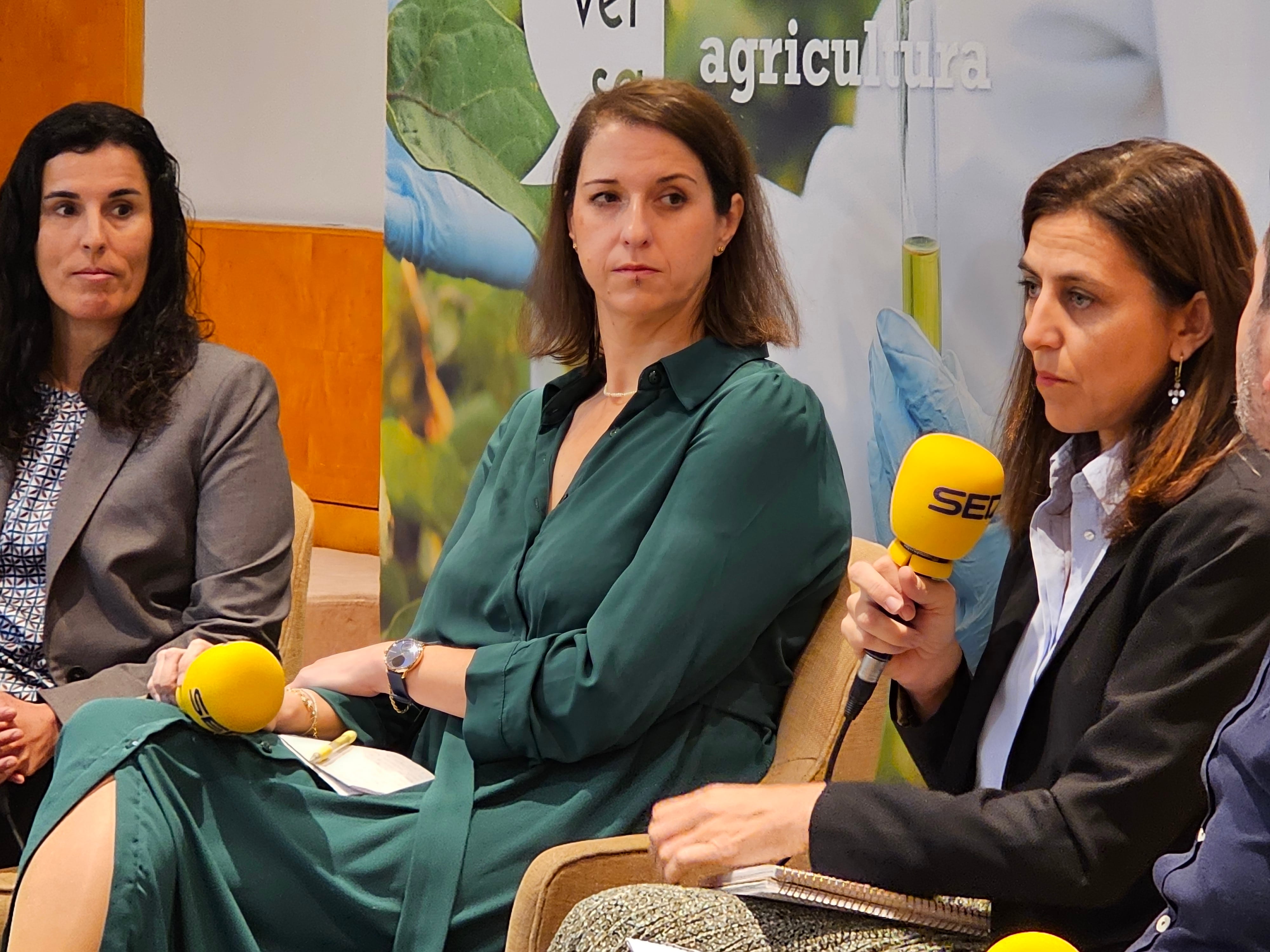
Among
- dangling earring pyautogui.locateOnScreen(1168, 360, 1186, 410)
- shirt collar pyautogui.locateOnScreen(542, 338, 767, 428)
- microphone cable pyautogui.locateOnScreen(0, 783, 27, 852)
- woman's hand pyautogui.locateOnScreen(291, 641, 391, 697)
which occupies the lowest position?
microphone cable pyautogui.locateOnScreen(0, 783, 27, 852)

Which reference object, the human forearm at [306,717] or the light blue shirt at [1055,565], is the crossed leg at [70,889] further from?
the light blue shirt at [1055,565]

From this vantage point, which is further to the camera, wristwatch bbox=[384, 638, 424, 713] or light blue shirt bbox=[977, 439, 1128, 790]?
wristwatch bbox=[384, 638, 424, 713]

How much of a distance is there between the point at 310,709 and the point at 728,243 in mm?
973

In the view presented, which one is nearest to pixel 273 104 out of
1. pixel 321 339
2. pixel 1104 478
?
pixel 321 339

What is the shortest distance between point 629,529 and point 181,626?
3.04ft

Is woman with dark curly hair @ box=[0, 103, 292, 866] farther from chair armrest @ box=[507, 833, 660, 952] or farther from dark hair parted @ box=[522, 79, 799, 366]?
chair armrest @ box=[507, 833, 660, 952]

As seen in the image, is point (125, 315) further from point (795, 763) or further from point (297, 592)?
point (795, 763)

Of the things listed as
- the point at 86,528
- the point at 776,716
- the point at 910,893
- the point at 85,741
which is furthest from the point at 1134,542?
the point at 86,528

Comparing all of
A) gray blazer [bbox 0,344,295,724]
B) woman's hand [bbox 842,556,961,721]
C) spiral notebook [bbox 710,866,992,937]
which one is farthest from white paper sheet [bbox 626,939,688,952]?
gray blazer [bbox 0,344,295,724]

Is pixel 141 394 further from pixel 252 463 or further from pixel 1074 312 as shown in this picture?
pixel 1074 312

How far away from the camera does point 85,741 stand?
2.12 m

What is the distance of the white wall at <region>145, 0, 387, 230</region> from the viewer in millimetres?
5293

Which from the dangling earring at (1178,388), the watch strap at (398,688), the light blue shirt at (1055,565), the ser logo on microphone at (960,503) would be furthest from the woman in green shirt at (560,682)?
the dangling earring at (1178,388)

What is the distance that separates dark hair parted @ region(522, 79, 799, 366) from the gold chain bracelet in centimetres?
70
